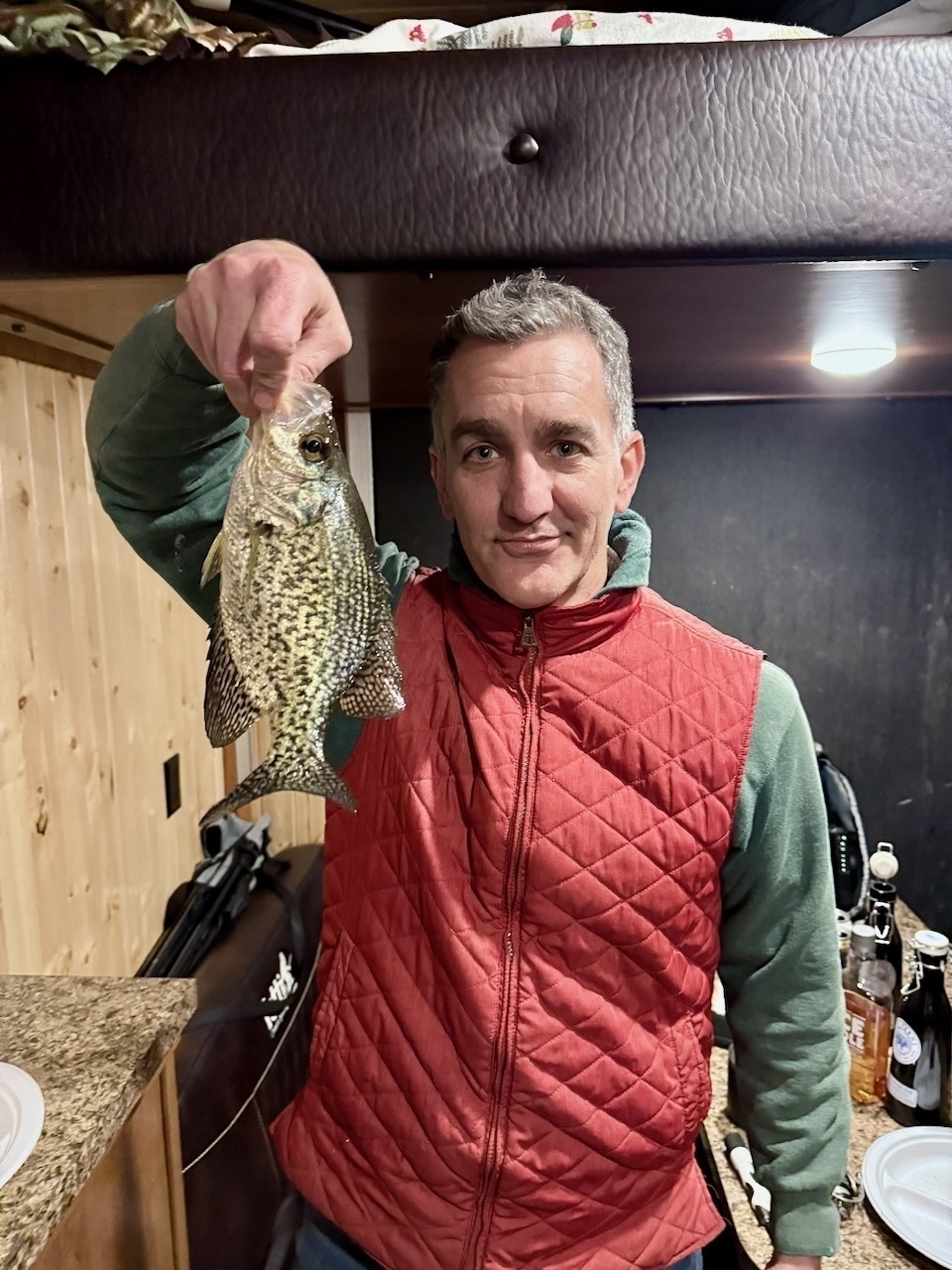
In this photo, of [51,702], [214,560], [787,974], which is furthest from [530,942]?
[51,702]

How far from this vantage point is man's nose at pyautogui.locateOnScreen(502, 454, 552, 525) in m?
0.72

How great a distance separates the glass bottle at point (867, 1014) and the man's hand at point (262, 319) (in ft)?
3.95

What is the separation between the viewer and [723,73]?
711 mm

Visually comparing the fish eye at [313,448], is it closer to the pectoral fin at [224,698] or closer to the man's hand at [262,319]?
the man's hand at [262,319]

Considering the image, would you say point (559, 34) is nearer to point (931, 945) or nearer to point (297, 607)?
point (297, 607)

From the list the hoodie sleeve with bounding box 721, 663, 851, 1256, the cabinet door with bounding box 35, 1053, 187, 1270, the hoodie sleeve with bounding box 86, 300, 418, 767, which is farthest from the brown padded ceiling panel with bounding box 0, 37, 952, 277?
the cabinet door with bounding box 35, 1053, 187, 1270

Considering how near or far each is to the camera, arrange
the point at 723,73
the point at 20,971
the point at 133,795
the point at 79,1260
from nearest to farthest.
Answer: the point at 723,73 < the point at 79,1260 < the point at 20,971 < the point at 133,795

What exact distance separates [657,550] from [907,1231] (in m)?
1.13

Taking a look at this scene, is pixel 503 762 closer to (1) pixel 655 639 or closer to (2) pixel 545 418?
(1) pixel 655 639

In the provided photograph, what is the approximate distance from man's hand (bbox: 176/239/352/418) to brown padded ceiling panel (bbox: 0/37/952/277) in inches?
10.8

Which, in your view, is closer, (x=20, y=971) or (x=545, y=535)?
(x=545, y=535)

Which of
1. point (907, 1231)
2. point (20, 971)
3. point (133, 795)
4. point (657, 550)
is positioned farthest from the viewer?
point (657, 550)

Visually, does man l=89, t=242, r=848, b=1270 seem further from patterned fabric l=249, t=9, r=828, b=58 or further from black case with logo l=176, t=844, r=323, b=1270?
black case with logo l=176, t=844, r=323, b=1270

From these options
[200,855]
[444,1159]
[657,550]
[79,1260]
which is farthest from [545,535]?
[200,855]
